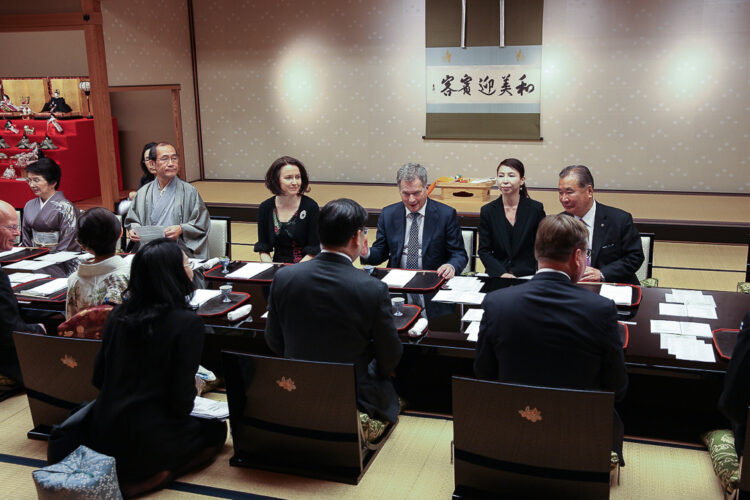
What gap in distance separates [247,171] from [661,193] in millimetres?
5440

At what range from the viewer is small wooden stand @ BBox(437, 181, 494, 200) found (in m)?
7.67

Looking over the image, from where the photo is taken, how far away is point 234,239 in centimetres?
699

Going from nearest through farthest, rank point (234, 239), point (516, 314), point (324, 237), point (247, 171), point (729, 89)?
point (516, 314) < point (324, 237) < point (234, 239) < point (729, 89) < point (247, 171)

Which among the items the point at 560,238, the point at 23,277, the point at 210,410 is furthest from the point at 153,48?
the point at 560,238

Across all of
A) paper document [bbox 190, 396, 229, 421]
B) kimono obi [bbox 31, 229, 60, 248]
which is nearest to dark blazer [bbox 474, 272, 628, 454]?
paper document [bbox 190, 396, 229, 421]

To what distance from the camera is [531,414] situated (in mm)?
1951

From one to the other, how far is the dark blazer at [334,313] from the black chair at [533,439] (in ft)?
1.44

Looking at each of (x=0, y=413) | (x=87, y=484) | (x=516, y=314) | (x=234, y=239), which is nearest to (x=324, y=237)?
(x=516, y=314)

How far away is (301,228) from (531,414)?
7.98ft

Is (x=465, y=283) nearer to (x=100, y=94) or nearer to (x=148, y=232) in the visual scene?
(x=148, y=232)

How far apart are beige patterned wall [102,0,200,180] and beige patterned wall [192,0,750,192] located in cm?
20

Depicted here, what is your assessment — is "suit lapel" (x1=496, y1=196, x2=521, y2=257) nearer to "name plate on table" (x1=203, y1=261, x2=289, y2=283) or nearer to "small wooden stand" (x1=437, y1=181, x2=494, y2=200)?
"name plate on table" (x1=203, y1=261, x2=289, y2=283)

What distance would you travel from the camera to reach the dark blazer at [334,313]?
2311 millimetres

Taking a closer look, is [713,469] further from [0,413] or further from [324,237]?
[0,413]
